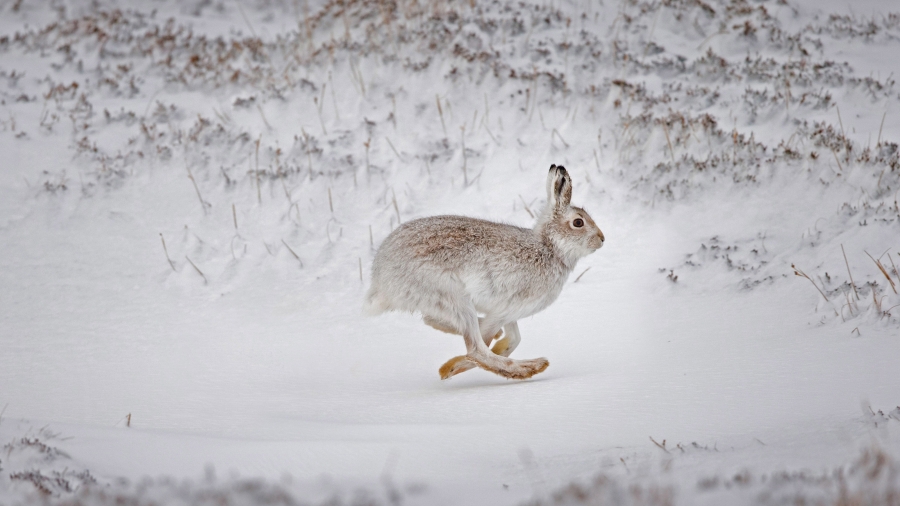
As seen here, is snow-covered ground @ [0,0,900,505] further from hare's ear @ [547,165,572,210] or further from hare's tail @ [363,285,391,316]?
hare's ear @ [547,165,572,210]

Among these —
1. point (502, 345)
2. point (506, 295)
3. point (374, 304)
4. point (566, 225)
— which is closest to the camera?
point (506, 295)

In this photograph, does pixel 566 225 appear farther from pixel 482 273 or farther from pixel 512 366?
pixel 512 366

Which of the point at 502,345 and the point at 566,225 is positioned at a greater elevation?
the point at 566,225

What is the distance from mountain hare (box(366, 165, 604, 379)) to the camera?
5.53 metres

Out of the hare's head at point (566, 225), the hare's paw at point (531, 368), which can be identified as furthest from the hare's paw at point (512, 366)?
the hare's head at point (566, 225)

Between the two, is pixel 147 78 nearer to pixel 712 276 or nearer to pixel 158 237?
pixel 158 237

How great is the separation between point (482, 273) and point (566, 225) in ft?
3.04

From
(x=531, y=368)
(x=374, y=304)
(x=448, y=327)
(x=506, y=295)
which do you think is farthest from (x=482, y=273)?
(x=374, y=304)

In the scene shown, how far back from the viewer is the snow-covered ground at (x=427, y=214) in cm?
340

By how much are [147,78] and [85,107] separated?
1.34 meters

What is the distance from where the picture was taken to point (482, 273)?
18.6 feet

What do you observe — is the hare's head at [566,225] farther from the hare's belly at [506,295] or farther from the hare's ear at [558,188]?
the hare's belly at [506,295]

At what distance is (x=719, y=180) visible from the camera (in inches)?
341

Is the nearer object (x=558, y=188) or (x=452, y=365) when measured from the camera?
(x=452, y=365)
